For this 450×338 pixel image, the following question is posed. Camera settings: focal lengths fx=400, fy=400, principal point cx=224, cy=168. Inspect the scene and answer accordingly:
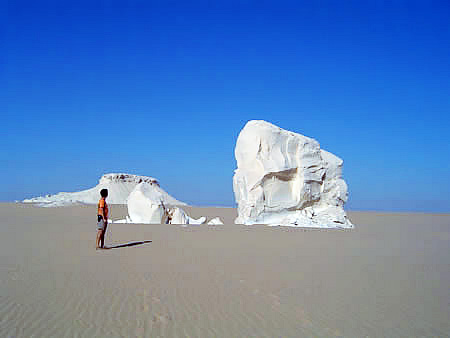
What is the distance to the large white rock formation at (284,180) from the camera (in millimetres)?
19234

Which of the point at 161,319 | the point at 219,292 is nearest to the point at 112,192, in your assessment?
the point at 219,292

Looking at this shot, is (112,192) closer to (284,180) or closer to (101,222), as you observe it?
(284,180)

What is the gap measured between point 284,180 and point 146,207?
6.92 meters

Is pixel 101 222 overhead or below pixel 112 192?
below

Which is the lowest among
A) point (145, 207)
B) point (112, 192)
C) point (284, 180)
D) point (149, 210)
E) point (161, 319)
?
point (161, 319)

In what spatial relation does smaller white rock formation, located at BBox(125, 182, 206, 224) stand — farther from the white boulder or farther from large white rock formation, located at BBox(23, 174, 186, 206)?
large white rock formation, located at BBox(23, 174, 186, 206)

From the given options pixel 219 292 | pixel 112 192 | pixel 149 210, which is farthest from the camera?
pixel 112 192

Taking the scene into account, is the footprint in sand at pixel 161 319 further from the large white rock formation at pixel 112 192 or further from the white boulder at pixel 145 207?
the large white rock formation at pixel 112 192

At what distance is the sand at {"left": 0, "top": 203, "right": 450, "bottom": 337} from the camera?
4.34 meters

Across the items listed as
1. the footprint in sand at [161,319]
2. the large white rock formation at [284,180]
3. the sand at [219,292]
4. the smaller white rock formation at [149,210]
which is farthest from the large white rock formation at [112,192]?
the footprint in sand at [161,319]

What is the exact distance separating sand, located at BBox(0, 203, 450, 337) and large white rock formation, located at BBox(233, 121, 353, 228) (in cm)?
880

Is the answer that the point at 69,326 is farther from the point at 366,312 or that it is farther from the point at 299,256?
the point at 299,256

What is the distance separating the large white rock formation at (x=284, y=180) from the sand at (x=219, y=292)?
28.9ft

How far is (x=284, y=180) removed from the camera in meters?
19.9
